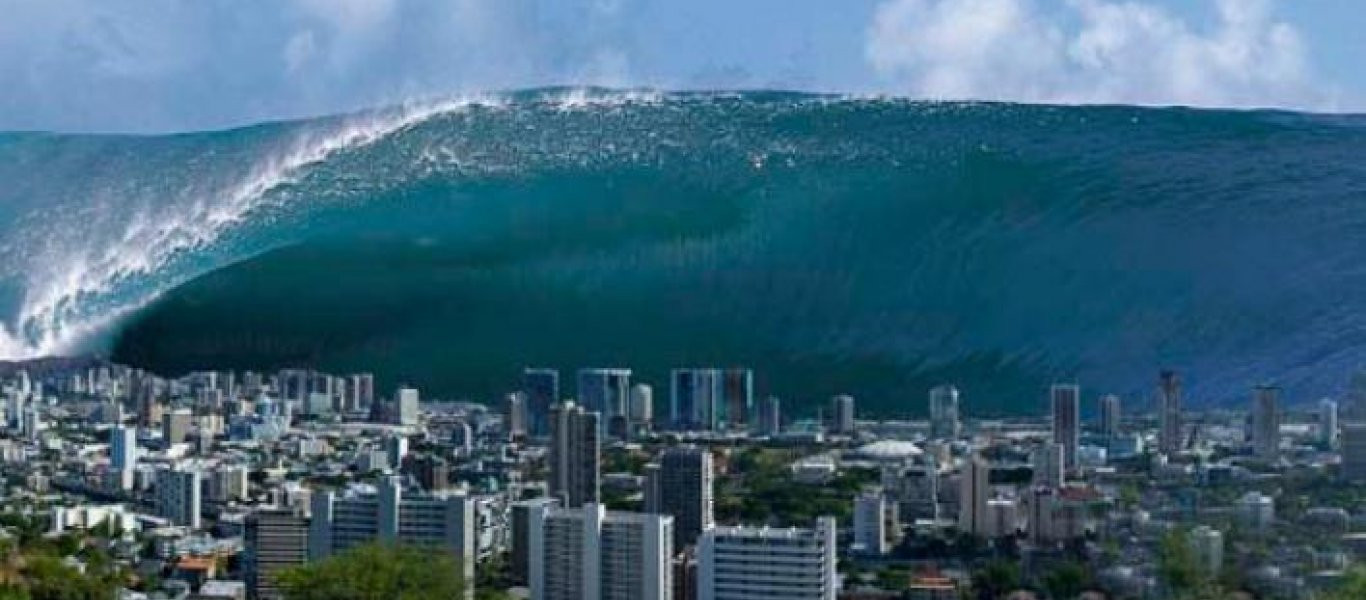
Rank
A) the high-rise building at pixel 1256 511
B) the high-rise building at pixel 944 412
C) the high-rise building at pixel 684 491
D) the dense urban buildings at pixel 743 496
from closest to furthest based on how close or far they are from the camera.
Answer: the high-rise building at pixel 1256 511
the dense urban buildings at pixel 743 496
the high-rise building at pixel 684 491
the high-rise building at pixel 944 412

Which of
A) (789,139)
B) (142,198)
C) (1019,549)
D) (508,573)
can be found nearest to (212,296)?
(142,198)

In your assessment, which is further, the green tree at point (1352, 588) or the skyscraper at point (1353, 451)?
the skyscraper at point (1353, 451)

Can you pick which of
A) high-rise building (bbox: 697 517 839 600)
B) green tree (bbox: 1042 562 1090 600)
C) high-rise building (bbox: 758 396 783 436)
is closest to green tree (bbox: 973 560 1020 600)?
green tree (bbox: 1042 562 1090 600)

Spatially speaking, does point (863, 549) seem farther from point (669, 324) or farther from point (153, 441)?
point (153, 441)

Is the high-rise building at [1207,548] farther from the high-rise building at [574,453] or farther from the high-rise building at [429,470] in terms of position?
the high-rise building at [429,470]

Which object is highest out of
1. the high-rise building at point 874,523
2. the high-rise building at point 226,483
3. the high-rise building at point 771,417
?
the high-rise building at point 771,417

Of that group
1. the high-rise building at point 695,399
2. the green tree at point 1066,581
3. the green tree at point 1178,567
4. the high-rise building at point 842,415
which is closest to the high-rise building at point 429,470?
the high-rise building at point 695,399
